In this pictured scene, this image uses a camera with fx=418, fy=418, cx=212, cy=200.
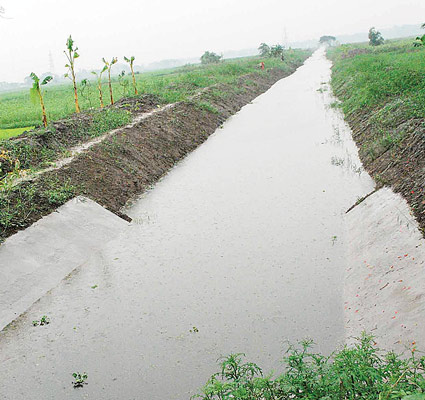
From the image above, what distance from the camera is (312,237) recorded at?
6961 millimetres

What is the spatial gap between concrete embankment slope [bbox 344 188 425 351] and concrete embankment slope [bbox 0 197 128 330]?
4122 millimetres

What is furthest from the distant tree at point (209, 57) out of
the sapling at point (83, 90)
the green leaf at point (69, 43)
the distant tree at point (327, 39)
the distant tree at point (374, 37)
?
the distant tree at point (327, 39)

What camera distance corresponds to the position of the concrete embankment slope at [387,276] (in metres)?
4.21

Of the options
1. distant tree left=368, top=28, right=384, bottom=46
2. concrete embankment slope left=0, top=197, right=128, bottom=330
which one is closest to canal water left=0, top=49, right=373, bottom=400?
concrete embankment slope left=0, top=197, right=128, bottom=330

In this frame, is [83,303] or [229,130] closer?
[83,303]

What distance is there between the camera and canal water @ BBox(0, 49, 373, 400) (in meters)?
4.38

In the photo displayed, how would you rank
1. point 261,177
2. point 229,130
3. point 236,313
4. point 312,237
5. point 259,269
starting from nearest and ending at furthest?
1. point 236,313
2. point 259,269
3. point 312,237
4. point 261,177
5. point 229,130

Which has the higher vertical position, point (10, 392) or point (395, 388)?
point (395, 388)

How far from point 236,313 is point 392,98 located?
10.2m

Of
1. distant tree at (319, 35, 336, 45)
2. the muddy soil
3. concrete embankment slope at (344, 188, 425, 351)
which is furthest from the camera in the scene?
distant tree at (319, 35, 336, 45)

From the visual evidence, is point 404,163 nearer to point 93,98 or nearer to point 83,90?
point 93,98

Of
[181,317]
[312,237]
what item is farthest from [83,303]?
[312,237]

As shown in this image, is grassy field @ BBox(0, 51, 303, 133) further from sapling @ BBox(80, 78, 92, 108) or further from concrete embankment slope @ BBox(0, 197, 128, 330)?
concrete embankment slope @ BBox(0, 197, 128, 330)

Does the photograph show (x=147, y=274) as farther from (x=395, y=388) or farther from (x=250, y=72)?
(x=250, y=72)
